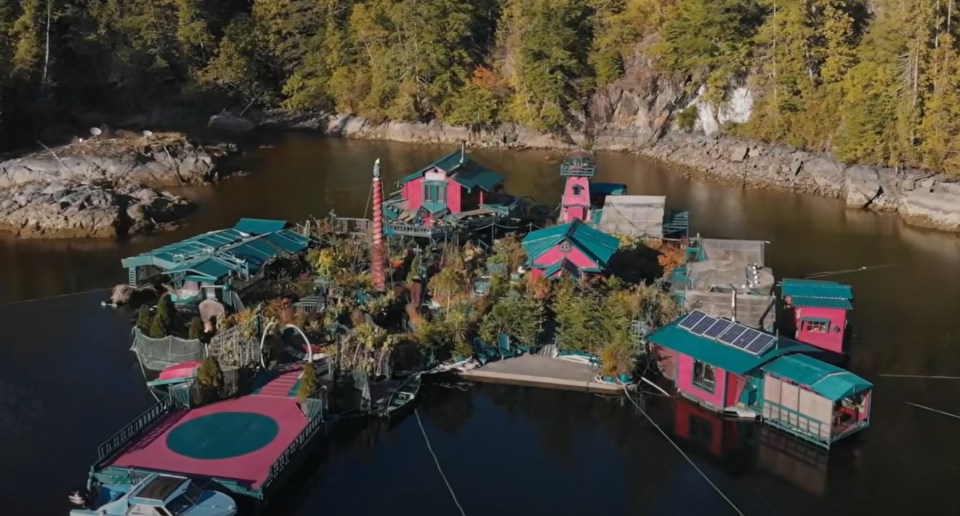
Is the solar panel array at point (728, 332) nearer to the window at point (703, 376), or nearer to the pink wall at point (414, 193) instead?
the window at point (703, 376)

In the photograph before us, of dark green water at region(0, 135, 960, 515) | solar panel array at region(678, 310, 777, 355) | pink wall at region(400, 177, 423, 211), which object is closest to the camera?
dark green water at region(0, 135, 960, 515)

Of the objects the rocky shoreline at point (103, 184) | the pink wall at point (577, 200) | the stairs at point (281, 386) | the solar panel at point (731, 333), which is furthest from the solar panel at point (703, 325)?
the rocky shoreline at point (103, 184)

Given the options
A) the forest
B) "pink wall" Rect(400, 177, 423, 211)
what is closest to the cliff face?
the forest

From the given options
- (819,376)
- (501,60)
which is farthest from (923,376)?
(501,60)

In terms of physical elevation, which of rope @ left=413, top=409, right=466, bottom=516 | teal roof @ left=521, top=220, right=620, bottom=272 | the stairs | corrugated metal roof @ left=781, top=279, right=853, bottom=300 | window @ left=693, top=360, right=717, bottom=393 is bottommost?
rope @ left=413, top=409, right=466, bottom=516

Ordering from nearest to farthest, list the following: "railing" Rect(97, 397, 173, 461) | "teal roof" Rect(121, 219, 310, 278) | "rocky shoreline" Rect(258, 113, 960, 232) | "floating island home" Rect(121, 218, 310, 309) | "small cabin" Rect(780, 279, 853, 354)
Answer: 1. "railing" Rect(97, 397, 173, 461)
2. "small cabin" Rect(780, 279, 853, 354)
3. "floating island home" Rect(121, 218, 310, 309)
4. "teal roof" Rect(121, 219, 310, 278)
5. "rocky shoreline" Rect(258, 113, 960, 232)

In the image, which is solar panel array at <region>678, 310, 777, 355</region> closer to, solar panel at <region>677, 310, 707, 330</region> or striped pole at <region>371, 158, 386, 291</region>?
solar panel at <region>677, 310, 707, 330</region>

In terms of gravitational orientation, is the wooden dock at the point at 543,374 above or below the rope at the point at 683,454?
above
